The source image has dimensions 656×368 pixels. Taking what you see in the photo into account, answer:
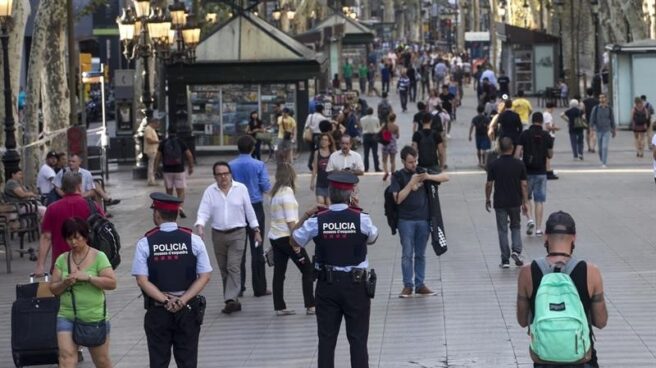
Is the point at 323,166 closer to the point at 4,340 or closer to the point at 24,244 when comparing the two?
the point at 24,244

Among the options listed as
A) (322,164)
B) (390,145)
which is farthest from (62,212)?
(390,145)

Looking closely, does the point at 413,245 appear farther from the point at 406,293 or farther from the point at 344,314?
the point at 344,314

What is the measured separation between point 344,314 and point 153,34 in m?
22.5

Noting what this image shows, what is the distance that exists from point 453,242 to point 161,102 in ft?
75.0

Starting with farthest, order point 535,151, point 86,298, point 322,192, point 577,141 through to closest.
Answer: point 577,141
point 535,151
point 322,192
point 86,298

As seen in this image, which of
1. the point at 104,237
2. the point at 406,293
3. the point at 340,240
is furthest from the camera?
the point at 406,293

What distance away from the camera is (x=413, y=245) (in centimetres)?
1588

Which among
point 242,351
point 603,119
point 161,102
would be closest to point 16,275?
point 242,351

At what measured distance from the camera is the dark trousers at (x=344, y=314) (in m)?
Answer: 11.0

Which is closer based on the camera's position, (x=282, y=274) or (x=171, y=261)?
(x=171, y=261)

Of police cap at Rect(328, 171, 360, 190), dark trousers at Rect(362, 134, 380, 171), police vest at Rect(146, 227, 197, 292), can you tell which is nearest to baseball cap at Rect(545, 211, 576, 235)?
police vest at Rect(146, 227, 197, 292)

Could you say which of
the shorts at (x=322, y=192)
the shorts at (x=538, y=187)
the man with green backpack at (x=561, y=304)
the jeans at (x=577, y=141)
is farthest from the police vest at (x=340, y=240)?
the jeans at (x=577, y=141)

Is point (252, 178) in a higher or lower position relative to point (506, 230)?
higher

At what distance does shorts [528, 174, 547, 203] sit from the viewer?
20.9 metres
